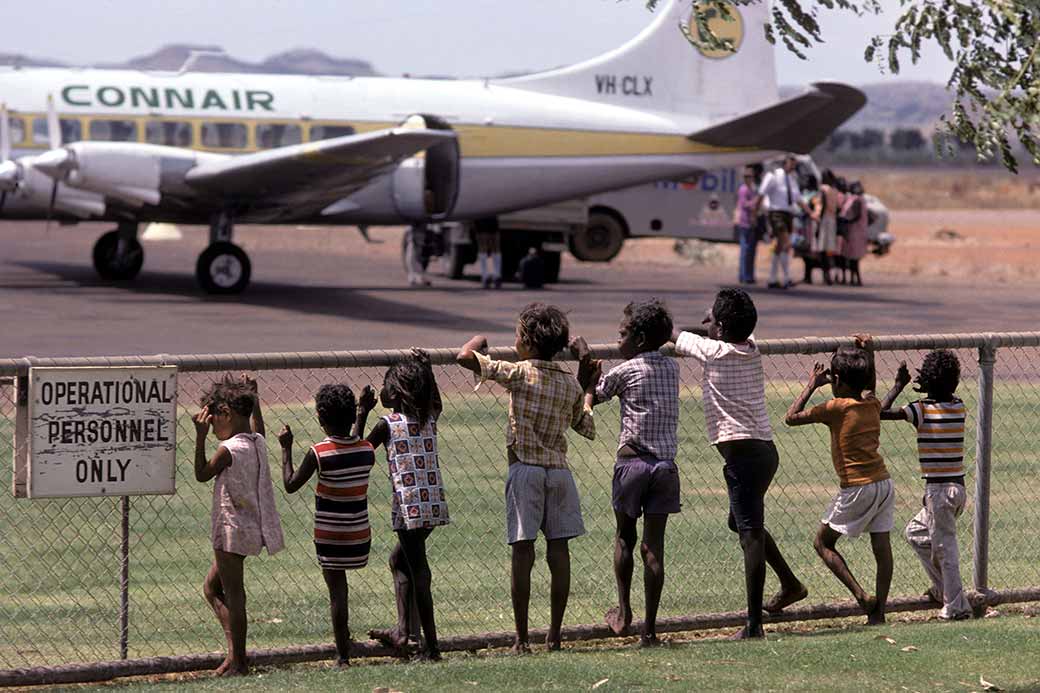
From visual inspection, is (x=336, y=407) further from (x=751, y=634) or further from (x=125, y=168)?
(x=125, y=168)

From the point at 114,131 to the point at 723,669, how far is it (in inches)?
836

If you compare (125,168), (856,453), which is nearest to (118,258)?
(125,168)

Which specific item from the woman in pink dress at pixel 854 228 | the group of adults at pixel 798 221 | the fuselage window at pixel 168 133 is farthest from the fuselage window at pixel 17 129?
the woman in pink dress at pixel 854 228

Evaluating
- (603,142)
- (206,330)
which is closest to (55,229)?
(603,142)

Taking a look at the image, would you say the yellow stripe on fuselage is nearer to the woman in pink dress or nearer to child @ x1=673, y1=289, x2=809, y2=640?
the woman in pink dress

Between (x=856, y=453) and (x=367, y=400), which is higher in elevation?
(x=367, y=400)

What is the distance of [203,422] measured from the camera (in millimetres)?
6594

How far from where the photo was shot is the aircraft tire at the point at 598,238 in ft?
106

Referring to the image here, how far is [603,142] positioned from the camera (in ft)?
95.3

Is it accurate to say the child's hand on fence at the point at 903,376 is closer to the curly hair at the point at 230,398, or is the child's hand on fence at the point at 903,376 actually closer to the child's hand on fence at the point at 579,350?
the child's hand on fence at the point at 579,350

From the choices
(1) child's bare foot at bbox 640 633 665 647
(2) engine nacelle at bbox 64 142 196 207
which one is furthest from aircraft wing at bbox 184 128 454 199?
(1) child's bare foot at bbox 640 633 665 647

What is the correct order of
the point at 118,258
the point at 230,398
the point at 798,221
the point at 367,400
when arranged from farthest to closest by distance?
the point at 798,221, the point at 118,258, the point at 367,400, the point at 230,398

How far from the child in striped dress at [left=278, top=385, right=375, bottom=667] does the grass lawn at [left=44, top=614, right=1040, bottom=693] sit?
49cm

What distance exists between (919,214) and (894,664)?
82657 millimetres
